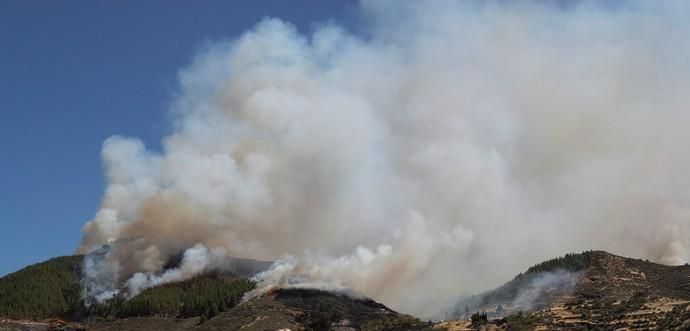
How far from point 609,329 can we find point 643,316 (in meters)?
11.6

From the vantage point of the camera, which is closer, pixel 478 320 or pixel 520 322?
pixel 520 322

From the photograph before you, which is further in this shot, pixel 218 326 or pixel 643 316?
pixel 218 326

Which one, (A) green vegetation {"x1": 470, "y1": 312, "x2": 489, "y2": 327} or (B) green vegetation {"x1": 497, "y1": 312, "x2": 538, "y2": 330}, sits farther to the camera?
(A) green vegetation {"x1": 470, "y1": 312, "x2": 489, "y2": 327}

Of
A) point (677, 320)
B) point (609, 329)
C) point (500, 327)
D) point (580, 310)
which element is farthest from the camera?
point (580, 310)

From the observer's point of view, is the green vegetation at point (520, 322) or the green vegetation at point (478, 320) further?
the green vegetation at point (478, 320)

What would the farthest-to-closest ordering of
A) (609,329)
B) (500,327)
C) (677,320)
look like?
(500,327) → (609,329) → (677,320)

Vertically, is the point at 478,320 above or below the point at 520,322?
above

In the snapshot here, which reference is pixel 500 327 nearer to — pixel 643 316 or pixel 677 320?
pixel 643 316

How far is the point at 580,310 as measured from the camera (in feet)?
604

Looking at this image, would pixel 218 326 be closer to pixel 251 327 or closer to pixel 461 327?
pixel 251 327

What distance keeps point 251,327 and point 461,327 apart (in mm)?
54820

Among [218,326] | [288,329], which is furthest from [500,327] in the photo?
[218,326]

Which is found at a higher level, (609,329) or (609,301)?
(609,301)

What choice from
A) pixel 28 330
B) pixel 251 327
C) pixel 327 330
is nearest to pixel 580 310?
pixel 327 330
